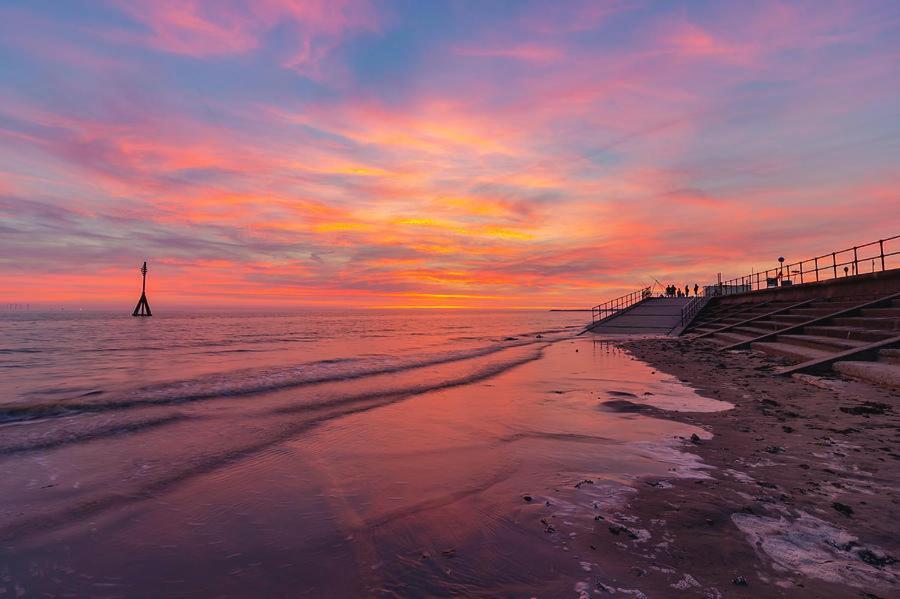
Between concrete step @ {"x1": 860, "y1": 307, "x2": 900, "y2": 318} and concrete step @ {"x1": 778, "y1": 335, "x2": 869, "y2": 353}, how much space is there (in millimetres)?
1771

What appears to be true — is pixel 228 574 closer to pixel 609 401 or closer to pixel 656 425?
pixel 656 425

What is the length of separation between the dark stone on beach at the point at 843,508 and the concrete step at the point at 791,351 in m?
10.7

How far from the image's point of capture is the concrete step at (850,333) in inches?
490

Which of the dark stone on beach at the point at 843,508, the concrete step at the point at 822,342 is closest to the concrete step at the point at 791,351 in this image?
the concrete step at the point at 822,342

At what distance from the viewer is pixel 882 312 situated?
14570mm

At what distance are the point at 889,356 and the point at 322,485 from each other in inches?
551

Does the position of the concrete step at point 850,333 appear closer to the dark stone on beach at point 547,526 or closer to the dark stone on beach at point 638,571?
the dark stone on beach at point 547,526

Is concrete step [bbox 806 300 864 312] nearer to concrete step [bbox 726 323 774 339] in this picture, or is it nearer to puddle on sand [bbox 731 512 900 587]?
concrete step [bbox 726 323 774 339]

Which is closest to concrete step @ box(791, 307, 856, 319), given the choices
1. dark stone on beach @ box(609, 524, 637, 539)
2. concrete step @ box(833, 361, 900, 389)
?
concrete step @ box(833, 361, 900, 389)

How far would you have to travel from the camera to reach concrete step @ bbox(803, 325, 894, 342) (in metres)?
12.5

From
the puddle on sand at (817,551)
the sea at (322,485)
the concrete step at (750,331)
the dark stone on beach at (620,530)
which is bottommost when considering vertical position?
the sea at (322,485)

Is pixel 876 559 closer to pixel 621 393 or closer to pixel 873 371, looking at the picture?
pixel 621 393

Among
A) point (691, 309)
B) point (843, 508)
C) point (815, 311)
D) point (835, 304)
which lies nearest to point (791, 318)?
point (815, 311)

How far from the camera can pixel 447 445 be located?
7547mm
